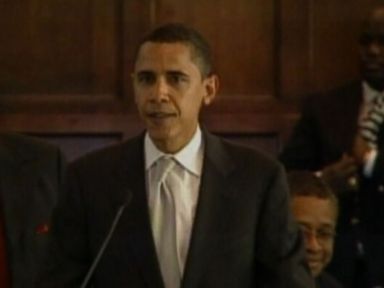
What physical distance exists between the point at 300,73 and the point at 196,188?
179cm

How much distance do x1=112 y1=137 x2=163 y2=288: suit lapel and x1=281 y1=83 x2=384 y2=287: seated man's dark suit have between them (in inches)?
51.8

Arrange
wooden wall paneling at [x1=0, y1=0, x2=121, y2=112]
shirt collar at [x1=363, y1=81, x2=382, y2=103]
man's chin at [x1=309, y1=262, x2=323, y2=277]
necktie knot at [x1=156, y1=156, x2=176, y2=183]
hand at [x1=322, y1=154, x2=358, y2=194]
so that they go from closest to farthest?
necktie knot at [x1=156, y1=156, x2=176, y2=183], man's chin at [x1=309, y1=262, x2=323, y2=277], hand at [x1=322, y1=154, x2=358, y2=194], shirt collar at [x1=363, y1=81, x2=382, y2=103], wooden wall paneling at [x1=0, y1=0, x2=121, y2=112]

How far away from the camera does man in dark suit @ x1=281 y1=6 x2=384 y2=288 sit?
128 inches

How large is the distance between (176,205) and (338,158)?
139 centimetres

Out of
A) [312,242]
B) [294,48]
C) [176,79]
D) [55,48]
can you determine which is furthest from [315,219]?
[55,48]

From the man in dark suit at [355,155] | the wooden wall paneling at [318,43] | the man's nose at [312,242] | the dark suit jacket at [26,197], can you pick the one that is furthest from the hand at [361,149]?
the dark suit jacket at [26,197]

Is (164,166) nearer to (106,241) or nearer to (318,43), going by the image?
(106,241)

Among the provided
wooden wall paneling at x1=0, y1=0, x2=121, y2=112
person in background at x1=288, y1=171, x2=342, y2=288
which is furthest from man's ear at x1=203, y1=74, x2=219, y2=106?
wooden wall paneling at x1=0, y1=0, x2=121, y2=112

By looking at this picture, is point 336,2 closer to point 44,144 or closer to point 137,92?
point 44,144

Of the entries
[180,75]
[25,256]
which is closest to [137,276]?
[180,75]

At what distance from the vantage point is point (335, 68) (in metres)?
3.77

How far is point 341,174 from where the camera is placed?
3207 mm

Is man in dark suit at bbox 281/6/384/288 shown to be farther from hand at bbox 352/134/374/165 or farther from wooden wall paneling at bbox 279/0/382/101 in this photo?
wooden wall paneling at bbox 279/0/382/101

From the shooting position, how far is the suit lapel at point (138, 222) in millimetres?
1947
